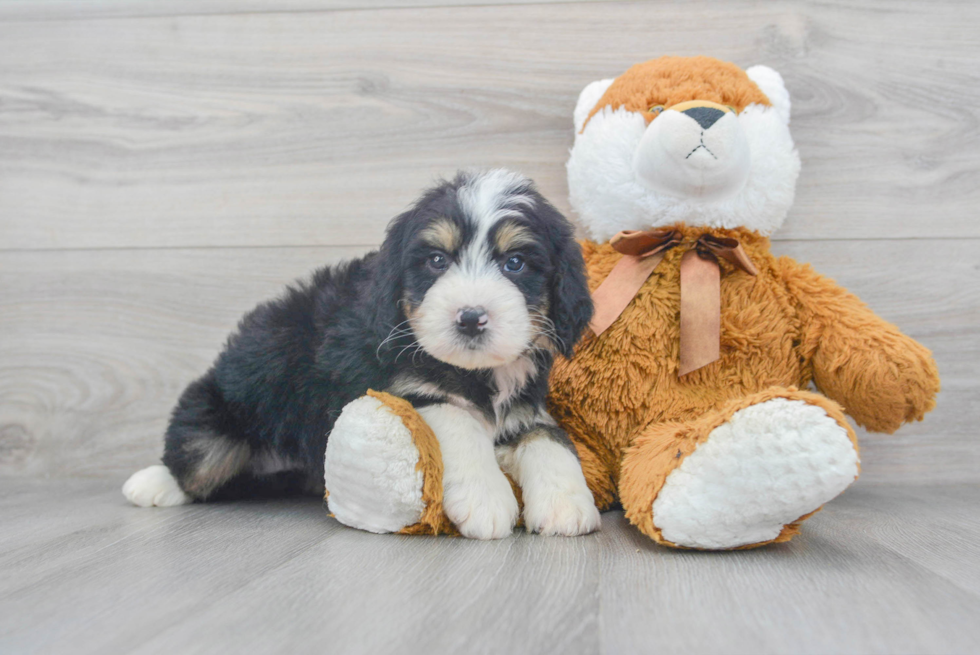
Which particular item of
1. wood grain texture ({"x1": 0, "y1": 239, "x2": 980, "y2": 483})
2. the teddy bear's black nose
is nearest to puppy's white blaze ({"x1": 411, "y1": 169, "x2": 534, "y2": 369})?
the teddy bear's black nose

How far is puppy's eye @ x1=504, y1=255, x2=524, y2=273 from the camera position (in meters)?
1.53

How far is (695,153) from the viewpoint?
5.79 feet

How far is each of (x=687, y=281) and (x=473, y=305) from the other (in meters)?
0.66

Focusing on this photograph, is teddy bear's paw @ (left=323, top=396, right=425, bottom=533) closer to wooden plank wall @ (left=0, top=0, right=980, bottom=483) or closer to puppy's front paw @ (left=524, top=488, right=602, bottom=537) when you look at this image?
puppy's front paw @ (left=524, top=488, right=602, bottom=537)

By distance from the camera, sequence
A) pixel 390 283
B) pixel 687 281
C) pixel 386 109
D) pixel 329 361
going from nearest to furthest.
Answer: pixel 390 283, pixel 329 361, pixel 687 281, pixel 386 109

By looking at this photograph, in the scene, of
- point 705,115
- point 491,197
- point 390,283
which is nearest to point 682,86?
point 705,115

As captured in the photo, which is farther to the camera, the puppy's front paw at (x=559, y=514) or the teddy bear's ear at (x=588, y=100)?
the teddy bear's ear at (x=588, y=100)

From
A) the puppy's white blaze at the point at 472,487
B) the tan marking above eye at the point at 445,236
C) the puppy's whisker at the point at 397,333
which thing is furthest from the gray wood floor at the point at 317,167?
the tan marking above eye at the point at 445,236

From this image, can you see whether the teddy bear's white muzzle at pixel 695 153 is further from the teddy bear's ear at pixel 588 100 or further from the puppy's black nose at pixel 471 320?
the puppy's black nose at pixel 471 320

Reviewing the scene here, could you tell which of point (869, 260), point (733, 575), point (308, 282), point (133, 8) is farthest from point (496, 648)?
point (133, 8)

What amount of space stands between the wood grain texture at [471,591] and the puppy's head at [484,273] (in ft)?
1.34

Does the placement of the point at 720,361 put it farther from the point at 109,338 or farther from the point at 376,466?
the point at 109,338

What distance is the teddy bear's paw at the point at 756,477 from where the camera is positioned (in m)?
1.30

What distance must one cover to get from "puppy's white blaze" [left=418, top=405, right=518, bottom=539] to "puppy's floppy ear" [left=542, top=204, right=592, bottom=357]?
29 centimetres
